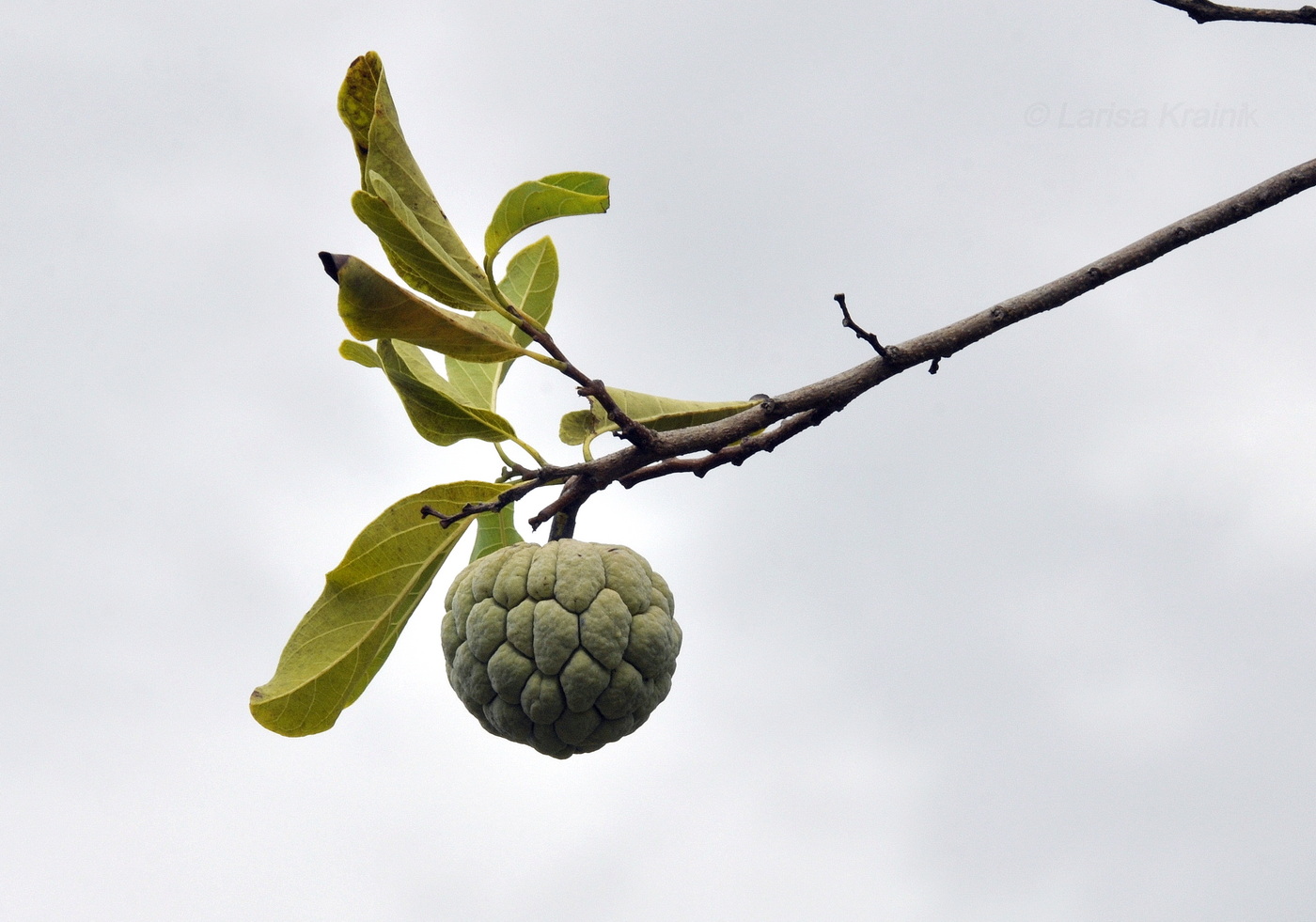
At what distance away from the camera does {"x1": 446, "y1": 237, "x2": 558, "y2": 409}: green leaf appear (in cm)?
284

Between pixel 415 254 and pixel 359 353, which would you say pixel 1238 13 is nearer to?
pixel 415 254

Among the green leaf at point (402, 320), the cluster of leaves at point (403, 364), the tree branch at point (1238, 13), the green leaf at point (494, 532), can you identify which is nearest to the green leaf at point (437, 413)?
the cluster of leaves at point (403, 364)

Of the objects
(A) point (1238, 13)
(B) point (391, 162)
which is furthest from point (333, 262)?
(A) point (1238, 13)

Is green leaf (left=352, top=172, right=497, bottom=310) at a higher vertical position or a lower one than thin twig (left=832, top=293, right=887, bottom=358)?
higher

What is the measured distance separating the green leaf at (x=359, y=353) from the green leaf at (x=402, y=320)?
0.37 metres

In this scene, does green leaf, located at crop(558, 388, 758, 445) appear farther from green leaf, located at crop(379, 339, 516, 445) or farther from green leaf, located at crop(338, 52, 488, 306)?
green leaf, located at crop(338, 52, 488, 306)

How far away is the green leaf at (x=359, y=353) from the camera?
2559 millimetres

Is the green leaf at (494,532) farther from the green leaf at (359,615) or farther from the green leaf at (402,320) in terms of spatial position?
the green leaf at (402,320)

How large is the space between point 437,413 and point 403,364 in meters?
0.15

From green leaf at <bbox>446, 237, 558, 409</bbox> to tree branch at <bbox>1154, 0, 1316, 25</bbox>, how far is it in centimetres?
158

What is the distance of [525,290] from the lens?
2865 mm

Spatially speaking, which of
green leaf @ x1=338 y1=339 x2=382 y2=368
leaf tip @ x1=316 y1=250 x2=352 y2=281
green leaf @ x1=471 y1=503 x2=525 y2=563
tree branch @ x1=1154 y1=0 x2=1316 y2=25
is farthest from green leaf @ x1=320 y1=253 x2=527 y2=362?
tree branch @ x1=1154 y1=0 x2=1316 y2=25

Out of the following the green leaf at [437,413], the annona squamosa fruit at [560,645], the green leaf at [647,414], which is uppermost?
the green leaf at [437,413]

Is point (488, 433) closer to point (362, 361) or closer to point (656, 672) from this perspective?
point (362, 361)
